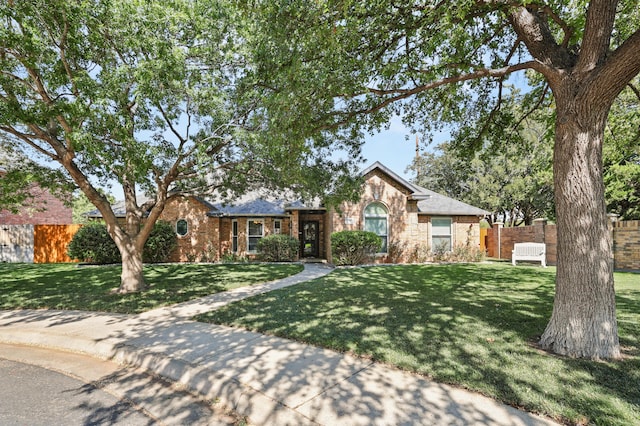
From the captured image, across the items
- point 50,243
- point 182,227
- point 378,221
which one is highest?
point 378,221

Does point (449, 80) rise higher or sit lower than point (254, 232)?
higher

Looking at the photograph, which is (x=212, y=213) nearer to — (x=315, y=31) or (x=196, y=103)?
(x=196, y=103)

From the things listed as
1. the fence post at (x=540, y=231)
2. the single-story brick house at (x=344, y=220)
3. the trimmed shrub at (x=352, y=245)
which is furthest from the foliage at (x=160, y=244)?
the fence post at (x=540, y=231)

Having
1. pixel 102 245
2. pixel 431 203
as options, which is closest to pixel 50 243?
pixel 102 245

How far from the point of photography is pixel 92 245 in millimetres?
15992

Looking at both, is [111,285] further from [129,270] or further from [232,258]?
[232,258]

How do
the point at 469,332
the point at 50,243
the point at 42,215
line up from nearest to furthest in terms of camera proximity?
the point at 469,332, the point at 50,243, the point at 42,215

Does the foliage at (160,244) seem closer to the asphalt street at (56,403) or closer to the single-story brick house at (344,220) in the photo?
the single-story brick house at (344,220)

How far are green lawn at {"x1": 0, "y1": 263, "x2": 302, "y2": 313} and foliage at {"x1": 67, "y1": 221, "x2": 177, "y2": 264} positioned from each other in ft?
7.75

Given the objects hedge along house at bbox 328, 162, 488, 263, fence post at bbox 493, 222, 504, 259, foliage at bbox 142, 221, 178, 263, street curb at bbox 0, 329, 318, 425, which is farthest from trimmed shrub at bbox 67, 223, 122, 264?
fence post at bbox 493, 222, 504, 259

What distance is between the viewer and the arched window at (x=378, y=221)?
658 inches

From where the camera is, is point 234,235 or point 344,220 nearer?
point 344,220

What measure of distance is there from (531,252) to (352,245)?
9.05 metres

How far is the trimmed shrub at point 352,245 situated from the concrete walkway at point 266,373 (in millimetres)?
9392
